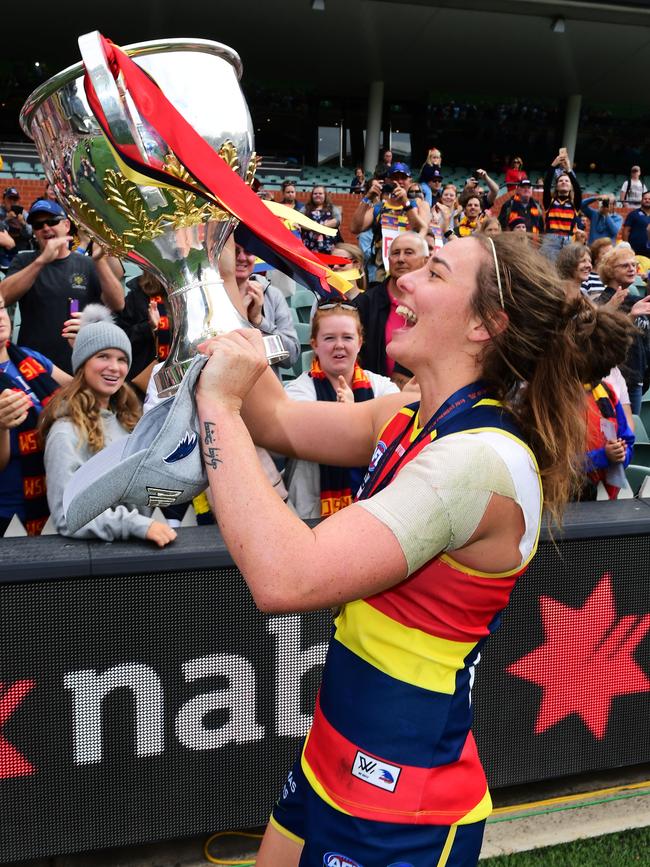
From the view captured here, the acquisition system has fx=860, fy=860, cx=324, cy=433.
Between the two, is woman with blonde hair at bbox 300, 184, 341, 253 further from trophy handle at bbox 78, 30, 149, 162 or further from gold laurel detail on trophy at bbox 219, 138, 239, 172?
trophy handle at bbox 78, 30, 149, 162

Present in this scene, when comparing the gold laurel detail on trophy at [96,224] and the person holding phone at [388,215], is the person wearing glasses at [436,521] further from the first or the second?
the person holding phone at [388,215]

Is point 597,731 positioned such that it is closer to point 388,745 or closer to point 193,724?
point 193,724

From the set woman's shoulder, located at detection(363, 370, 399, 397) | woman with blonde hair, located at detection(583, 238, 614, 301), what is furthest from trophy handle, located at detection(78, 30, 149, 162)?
woman with blonde hair, located at detection(583, 238, 614, 301)

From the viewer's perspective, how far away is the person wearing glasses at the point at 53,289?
4512mm

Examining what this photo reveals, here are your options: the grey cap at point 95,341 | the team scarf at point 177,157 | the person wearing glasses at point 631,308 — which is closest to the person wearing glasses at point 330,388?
the grey cap at point 95,341

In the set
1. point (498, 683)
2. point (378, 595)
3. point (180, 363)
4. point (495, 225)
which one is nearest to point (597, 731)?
point (498, 683)

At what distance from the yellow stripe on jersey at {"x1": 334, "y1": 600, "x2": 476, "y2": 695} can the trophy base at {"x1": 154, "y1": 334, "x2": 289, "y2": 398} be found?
1.52ft

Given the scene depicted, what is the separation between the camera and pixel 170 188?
1357mm

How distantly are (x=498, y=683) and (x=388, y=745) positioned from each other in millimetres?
1401

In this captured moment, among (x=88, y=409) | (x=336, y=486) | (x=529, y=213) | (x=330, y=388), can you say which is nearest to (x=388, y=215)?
(x=529, y=213)

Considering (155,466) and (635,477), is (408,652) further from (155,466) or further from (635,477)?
(635,477)

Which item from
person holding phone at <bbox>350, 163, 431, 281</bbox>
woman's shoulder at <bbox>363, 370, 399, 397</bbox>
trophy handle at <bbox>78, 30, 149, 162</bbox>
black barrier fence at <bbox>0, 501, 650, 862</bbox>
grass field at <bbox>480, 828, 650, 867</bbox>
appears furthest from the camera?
person holding phone at <bbox>350, 163, 431, 281</bbox>

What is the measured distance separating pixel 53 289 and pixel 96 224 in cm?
340

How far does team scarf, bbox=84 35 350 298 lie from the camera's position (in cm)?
125
